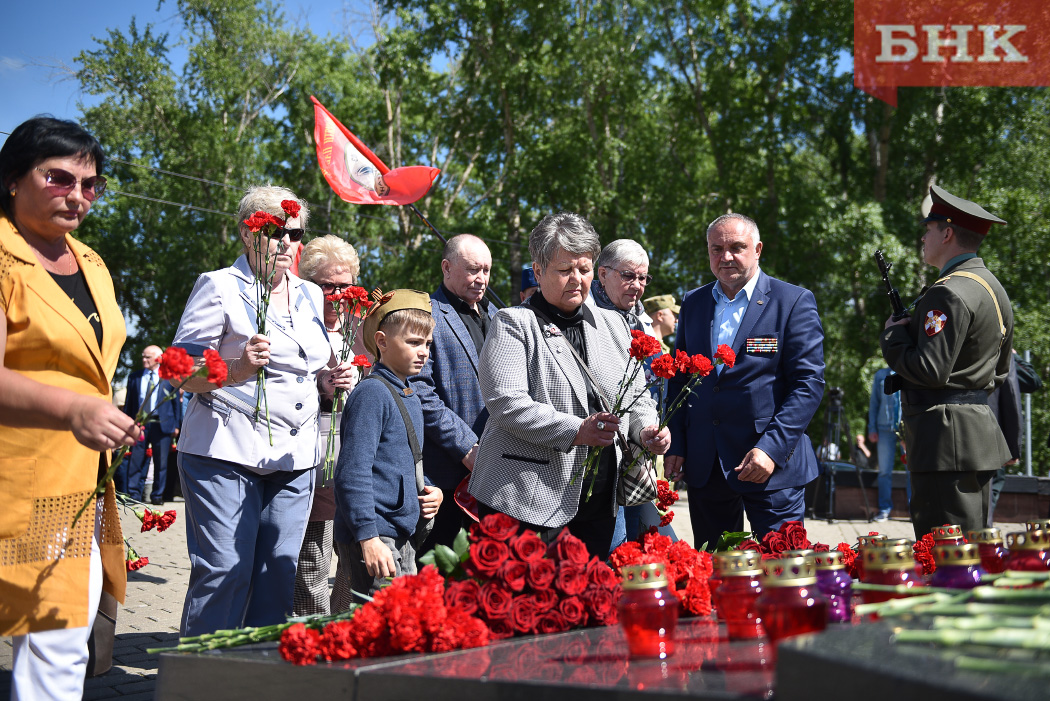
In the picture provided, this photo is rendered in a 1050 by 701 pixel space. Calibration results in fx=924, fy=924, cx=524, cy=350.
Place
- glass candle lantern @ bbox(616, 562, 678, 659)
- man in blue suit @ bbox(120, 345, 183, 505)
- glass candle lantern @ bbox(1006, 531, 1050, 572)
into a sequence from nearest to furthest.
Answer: glass candle lantern @ bbox(616, 562, 678, 659) → glass candle lantern @ bbox(1006, 531, 1050, 572) → man in blue suit @ bbox(120, 345, 183, 505)

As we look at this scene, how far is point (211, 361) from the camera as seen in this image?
245 cm

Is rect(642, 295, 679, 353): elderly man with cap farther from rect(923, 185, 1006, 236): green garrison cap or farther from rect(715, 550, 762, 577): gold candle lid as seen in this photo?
rect(715, 550, 762, 577): gold candle lid

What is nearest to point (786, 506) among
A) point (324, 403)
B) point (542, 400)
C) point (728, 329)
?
point (728, 329)

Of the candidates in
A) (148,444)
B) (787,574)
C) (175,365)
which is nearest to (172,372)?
(175,365)

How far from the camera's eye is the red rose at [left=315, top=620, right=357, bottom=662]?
210 cm

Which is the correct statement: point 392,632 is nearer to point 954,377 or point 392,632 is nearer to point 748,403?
point 748,403

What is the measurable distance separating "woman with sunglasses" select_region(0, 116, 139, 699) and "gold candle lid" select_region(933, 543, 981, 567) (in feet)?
6.43

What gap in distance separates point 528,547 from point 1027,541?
122cm

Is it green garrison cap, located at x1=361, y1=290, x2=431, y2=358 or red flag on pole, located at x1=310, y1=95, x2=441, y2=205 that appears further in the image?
red flag on pole, located at x1=310, y1=95, x2=441, y2=205

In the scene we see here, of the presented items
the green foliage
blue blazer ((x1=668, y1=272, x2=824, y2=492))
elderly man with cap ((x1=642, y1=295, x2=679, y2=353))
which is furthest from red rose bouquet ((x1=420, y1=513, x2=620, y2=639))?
the green foliage

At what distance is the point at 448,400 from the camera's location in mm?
4406

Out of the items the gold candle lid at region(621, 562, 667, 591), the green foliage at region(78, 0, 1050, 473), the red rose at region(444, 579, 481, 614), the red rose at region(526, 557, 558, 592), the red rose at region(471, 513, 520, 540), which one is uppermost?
the green foliage at region(78, 0, 1050, 473)

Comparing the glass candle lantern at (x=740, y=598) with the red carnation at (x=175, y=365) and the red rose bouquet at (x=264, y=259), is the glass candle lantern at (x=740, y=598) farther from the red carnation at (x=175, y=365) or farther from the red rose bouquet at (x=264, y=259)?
the red rose bouquet at (x=264, y=259)

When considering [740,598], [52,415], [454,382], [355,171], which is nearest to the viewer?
[740,598]
